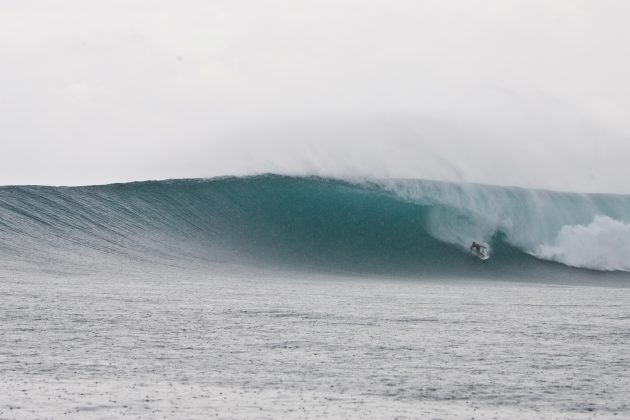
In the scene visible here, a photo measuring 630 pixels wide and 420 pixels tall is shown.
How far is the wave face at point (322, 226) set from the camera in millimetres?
30952

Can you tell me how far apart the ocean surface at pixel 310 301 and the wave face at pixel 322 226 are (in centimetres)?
8

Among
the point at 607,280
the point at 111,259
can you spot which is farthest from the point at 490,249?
the point at 111,259

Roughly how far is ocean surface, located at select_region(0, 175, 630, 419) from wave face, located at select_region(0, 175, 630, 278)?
0.08m

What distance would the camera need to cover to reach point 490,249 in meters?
35.8

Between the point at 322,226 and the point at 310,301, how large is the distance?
53.1ft

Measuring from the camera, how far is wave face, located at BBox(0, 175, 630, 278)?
31.0 m

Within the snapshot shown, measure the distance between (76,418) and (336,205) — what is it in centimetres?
2979

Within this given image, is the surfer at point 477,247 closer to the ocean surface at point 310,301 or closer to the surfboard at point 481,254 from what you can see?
the surfboard at point 481,254

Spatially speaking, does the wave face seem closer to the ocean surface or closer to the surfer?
the ocean surface

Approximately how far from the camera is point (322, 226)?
36.4 m

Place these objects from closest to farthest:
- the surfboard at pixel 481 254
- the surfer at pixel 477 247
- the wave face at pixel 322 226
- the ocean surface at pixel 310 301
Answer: the ocean surface at pixel 310 301 → the wave face at pixel 322 226 → the surfboard at pixel 481 254 → the surfer at pixel 477 247

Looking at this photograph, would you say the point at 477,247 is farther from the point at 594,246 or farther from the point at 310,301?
the point at 310,301

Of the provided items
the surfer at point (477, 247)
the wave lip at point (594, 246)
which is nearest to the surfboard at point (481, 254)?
the surfer at point (477, 247)

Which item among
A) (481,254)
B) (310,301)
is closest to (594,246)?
(481,254)
